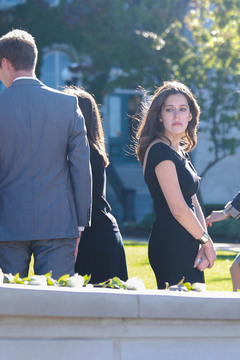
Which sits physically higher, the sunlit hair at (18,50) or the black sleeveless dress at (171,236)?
the sunlit hair at (18,50)

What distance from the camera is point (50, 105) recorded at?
439 centimetres

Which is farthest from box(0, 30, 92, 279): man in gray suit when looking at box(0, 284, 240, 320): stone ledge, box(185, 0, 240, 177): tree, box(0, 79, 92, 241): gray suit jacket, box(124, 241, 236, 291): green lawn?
box(185, 0, 240, 177): tree

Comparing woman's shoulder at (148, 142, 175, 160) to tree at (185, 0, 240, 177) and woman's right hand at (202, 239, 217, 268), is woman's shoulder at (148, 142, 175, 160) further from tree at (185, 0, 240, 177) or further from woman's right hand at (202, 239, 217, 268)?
tree at (185, 0, 240, 177)

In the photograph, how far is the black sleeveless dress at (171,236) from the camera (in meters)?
4.50

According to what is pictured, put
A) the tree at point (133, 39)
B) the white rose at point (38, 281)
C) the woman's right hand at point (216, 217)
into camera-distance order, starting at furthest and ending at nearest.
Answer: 1. the tree at point (133, 39)
2. the woman's right hand at point (216, 217)
3. the white rose at point (38, 281)

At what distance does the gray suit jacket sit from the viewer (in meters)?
4.34

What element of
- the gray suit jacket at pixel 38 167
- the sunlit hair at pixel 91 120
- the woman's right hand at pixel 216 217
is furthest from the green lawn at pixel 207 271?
the gray suit jacket at pixel 38 167

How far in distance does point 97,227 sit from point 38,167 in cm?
83

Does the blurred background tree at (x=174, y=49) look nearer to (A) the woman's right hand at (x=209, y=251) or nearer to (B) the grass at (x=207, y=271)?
(B) the grass at (x=207, y=271)

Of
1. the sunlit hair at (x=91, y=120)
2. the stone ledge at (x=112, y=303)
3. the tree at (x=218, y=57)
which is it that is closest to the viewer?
the stone ledge at (x=112, y=303)

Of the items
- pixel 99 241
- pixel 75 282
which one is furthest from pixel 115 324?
pixel 99 241

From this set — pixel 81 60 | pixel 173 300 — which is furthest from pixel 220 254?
pixel 81 60

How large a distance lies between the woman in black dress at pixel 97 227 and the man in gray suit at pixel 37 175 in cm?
55

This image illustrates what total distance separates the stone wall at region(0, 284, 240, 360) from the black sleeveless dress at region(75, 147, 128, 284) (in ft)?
5.14
